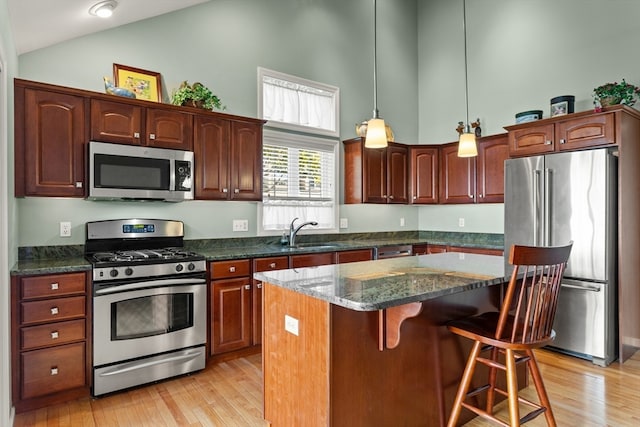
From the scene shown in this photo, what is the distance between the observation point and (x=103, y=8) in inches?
111

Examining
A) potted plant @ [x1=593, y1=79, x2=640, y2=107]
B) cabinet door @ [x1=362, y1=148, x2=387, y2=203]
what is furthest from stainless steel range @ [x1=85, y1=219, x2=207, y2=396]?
potted plant @ [x1=593, y1=79, x2=640, y2=107]

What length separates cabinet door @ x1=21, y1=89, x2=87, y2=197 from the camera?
8.77ft

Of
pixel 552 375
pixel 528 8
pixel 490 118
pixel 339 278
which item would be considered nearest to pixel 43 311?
pixel 339 278

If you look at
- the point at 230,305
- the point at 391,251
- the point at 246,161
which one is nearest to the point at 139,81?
the point at 246,161

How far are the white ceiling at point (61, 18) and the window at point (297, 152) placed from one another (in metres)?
1.28

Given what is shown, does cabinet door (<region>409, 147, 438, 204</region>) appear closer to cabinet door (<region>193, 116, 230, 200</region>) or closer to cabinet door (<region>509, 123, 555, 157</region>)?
cabinet door (<region>509, 123, 555, 157</region>)

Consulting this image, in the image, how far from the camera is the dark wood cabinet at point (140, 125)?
2.96m

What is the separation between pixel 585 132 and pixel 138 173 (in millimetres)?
3813

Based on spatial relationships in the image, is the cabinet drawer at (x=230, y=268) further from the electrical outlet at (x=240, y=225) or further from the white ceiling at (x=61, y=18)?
the white ceiling at (x=61, y=18)

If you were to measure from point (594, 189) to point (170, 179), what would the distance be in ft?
11.6

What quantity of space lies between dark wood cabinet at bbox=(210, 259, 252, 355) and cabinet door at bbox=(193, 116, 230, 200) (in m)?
Answer: 0.67

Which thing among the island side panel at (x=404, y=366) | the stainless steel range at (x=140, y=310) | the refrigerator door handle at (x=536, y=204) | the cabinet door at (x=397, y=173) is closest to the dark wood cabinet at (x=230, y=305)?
the stainless steel range at (x=140, y=310)

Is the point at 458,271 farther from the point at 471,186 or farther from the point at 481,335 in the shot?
the point at 471,186

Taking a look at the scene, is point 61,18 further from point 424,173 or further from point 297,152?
point 424,173
